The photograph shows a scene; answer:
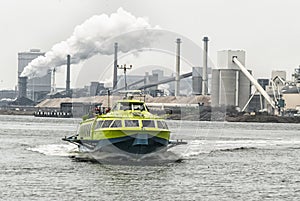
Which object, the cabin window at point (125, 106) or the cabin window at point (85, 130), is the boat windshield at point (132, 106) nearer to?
the cabin window at point (125, 106)

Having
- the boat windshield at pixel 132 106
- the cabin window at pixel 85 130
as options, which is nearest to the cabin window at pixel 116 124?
the boat windshield at pixel 132 106

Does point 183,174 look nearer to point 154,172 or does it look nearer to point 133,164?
point 154,172

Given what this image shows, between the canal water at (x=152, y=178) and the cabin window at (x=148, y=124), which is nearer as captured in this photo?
the canal water at (x=152, y=178)

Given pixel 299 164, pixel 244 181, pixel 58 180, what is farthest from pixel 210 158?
pixel 58 180

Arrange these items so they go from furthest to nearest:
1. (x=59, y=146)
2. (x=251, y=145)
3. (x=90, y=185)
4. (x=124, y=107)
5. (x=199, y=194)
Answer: (x=251, y=145) < (x=59, y=146) < (x=124, y=107) < (x=90, y=185) < (x=199, y=194)

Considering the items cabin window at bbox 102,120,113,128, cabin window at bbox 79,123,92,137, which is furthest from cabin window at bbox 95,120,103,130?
cabin window at bbox 79,123,92,137

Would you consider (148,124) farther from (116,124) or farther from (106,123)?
(106,123)

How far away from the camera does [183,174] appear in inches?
2285

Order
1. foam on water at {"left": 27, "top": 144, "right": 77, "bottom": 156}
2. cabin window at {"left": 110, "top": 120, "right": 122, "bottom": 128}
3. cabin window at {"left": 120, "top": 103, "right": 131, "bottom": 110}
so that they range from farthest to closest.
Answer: foam on water at {"left": 27, "top": 144, "right": 77, "bottom": 156}
cabin window at {"left": 120, "top": 103, "right": 131, "bottom": 110}
cabin window at {"left": 110, "top": 120, "right": 122, "bottom": 128}

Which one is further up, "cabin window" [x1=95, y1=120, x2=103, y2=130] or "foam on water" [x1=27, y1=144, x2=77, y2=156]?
"cabin window" [x1=95, y1=120, x2=103, y2=130]

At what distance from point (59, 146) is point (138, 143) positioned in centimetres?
2660

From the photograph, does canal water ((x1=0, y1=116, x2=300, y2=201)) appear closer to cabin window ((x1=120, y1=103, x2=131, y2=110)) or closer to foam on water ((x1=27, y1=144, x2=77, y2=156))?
foam on water ((x1=27, y1=144, x2=77, y2=156))

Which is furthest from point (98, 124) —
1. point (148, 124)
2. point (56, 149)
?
point (56, 149)

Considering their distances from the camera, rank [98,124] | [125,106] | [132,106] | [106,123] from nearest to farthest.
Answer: [106,123] < [98,124] < [132,106] < [125,106]
